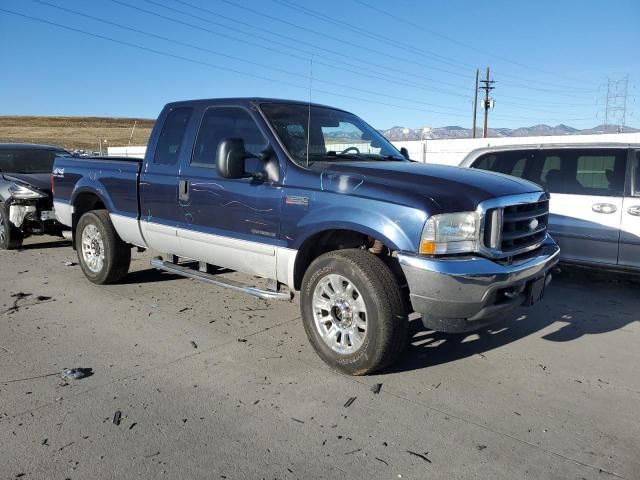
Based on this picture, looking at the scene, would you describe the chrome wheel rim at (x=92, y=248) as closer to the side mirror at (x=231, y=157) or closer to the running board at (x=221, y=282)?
the running board at (x=221, y=282)

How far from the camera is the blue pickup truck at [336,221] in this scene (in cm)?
358

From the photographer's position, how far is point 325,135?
16.4 feet

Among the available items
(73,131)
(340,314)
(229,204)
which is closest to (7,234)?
(229,204)

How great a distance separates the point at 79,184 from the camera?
6477 mm

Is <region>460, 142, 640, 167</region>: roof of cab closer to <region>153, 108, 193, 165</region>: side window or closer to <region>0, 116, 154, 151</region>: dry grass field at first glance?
<region>153, 108, 193, 165</region>: side window

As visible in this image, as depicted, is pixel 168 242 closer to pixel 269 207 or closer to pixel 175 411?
pixel 269 207

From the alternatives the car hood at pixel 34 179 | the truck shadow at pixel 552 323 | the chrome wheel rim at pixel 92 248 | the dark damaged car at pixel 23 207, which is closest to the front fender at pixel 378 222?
the truck shadow at pixel 552 323

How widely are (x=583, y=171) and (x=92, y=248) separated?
19.6 feet

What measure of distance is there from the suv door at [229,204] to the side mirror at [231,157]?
21 centimetres

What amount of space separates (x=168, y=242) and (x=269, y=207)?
1.57 metres

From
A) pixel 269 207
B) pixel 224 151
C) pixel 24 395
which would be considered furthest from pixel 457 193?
pixel 24 395

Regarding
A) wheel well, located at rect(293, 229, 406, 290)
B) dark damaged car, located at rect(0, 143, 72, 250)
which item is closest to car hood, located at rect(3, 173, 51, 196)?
dark damaged car, located at rect(0, 143, 72, 250)

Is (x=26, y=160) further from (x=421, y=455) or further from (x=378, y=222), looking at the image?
(x=421, y=455)

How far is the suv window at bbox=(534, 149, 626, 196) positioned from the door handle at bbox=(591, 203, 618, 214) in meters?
0.14
